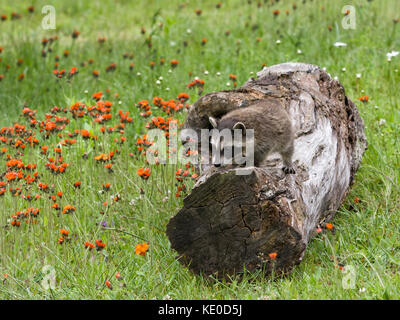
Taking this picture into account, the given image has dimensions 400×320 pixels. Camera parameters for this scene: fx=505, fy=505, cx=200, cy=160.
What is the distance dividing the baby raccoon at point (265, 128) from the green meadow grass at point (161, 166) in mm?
842

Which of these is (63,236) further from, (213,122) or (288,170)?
(288,170)

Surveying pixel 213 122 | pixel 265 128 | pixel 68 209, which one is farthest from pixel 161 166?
pixel 68 209

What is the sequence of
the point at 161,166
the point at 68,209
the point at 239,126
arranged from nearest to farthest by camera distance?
the point at 68,209
the point at 239,126
the point at 161,166

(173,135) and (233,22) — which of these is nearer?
(173,135)

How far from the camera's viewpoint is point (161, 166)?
5301 mm

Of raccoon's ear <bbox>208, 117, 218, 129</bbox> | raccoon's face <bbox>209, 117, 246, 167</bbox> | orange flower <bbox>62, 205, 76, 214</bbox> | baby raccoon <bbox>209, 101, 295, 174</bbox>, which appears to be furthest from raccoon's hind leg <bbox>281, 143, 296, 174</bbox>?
orange flower <bbox>62, 205, 76, 214</bbox>

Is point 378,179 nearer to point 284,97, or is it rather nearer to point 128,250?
point 284,97

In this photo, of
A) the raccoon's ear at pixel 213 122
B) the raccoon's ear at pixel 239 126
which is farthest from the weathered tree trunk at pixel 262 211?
the raccoon's ear at pixel 213 122

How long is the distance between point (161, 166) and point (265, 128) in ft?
4.26

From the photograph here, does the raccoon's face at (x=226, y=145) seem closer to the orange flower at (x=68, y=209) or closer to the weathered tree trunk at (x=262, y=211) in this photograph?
the weathered tree trunk at (x=262, y=211)
